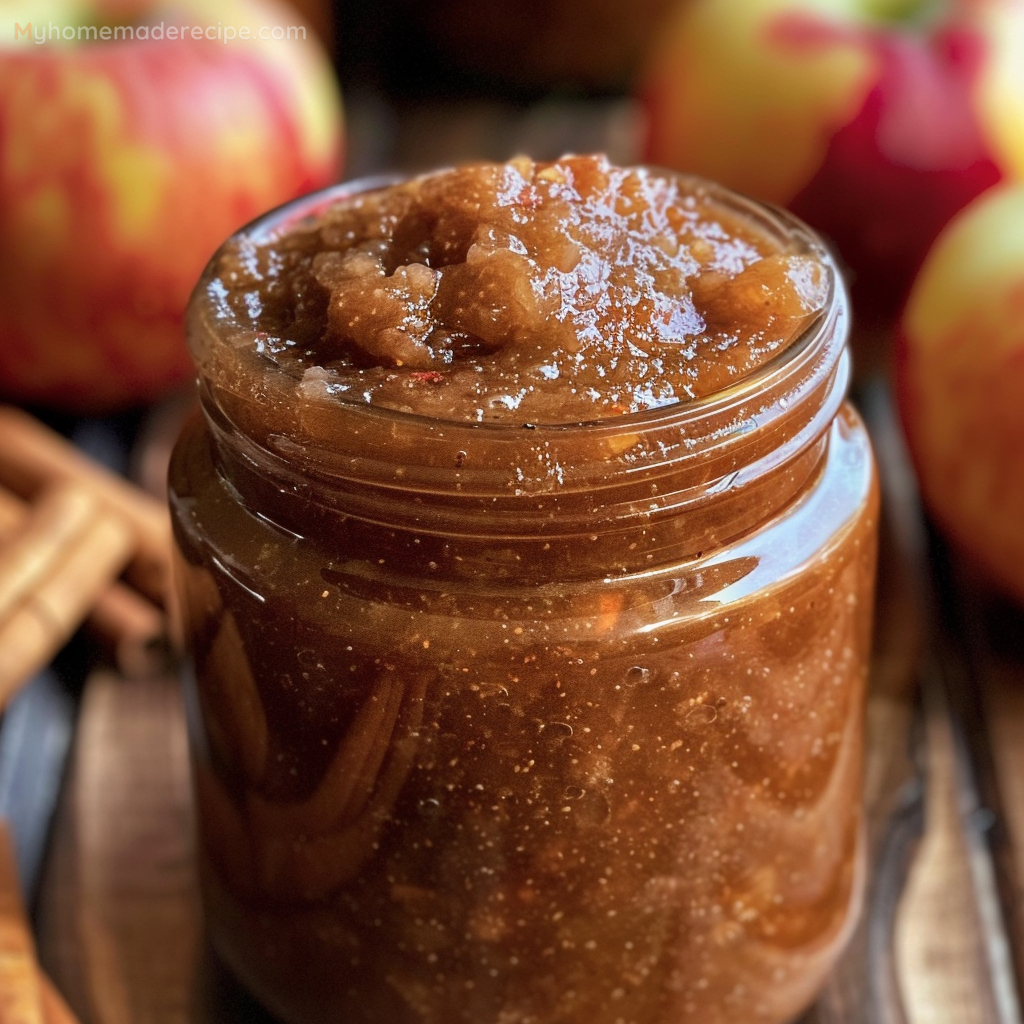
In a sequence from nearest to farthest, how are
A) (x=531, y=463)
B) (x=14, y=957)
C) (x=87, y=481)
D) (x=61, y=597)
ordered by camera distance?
(x=531, y=463)
(x=14, y=957)
(x=61, y=597)
(x=87, y=481)

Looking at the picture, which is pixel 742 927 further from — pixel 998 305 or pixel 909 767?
pixel 998 305

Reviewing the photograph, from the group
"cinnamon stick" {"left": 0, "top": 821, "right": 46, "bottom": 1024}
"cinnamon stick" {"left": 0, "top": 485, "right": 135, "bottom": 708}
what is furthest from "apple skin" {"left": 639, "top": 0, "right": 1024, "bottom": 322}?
"cinnamon stick" {"left": 0, "top": 821, "right": 46, "bottom": 1024}

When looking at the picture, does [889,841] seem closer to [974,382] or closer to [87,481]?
[974,382]

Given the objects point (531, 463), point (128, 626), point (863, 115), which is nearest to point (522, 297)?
point (531, 463)

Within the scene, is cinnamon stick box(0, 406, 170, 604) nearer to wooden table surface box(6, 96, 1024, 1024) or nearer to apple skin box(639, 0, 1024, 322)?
wooden table surface box(6, 96, 1024, 1024)

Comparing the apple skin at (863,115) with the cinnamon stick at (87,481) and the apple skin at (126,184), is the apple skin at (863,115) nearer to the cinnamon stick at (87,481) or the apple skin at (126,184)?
the apple skin at (126,184)
